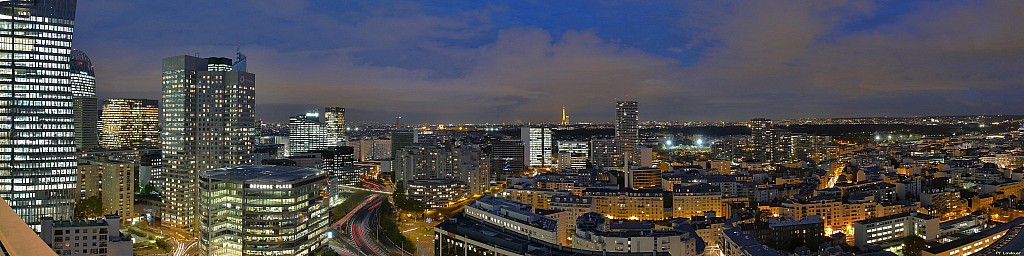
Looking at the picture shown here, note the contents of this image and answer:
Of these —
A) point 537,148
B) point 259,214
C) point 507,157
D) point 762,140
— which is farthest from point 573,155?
point 259,214

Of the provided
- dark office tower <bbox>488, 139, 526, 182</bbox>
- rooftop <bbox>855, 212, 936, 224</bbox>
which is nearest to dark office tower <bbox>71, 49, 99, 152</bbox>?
dark office tower <bbox>488, 139, 526, 182</bbox>

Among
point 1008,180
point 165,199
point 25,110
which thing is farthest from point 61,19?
point 1008,180

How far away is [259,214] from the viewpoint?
424 inches

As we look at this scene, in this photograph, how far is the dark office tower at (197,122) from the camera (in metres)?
16.1

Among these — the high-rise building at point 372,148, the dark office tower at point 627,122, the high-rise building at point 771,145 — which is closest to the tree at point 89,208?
the high-rise building at point 372,148

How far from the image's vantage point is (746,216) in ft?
51.8

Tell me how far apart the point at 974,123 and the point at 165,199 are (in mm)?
65913

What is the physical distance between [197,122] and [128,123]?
23.9 meters

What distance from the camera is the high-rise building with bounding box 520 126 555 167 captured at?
37144mm

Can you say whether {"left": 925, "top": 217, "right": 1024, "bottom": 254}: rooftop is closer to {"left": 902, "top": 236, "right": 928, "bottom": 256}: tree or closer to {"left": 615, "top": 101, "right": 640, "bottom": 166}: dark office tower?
{"left": 902, "top": 236, "right": 928, "bottom": 256}: tree

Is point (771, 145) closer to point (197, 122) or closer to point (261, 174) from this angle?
point (197, 122)

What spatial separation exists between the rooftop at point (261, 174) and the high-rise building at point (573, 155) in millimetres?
20709

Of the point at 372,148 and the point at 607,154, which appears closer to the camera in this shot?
the point at 607,154

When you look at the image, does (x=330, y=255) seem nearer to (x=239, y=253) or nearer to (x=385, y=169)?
(x=239, y=253)
